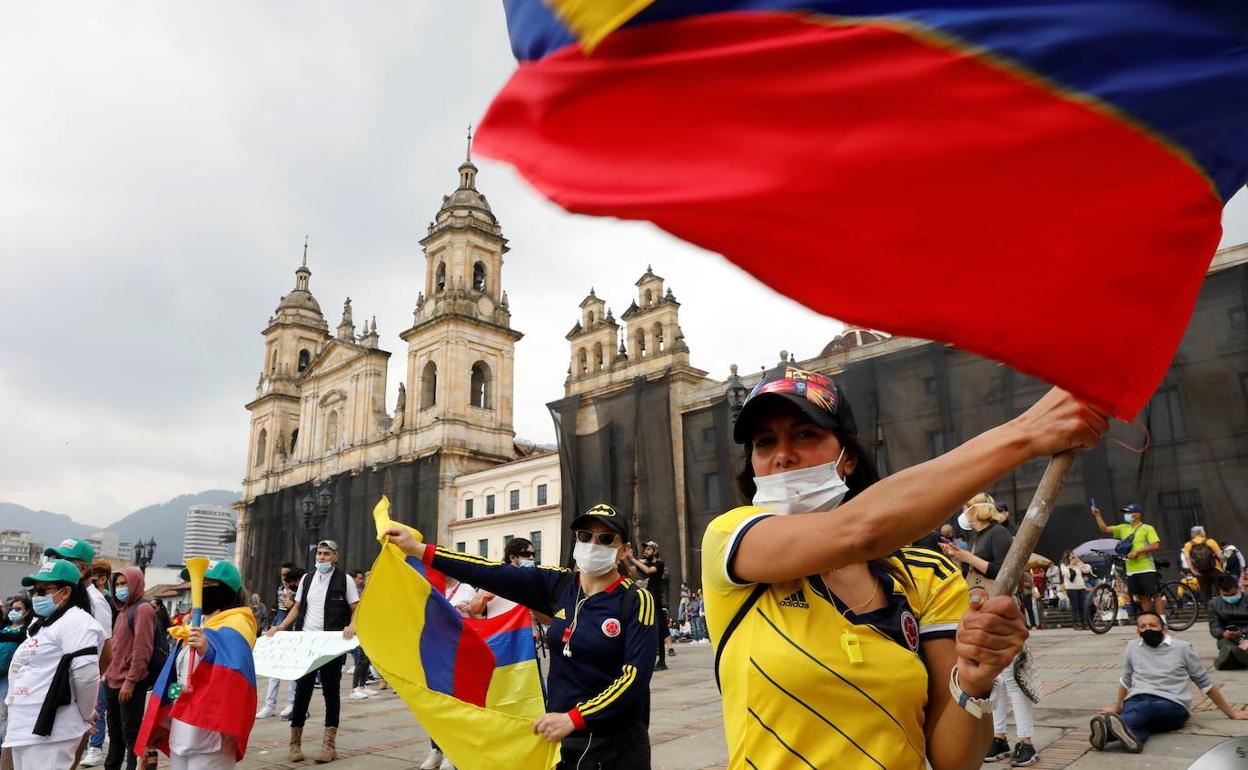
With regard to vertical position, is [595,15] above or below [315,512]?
below

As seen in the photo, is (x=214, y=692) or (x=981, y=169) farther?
(x=214, y=692)

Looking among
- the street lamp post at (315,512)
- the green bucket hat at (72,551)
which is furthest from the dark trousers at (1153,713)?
the street lamp post at (315,512)

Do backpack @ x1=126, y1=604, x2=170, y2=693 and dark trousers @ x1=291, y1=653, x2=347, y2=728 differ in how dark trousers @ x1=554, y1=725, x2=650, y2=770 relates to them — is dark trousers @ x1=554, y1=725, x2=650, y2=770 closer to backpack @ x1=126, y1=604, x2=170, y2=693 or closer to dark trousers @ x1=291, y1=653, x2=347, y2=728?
dark trousers @ x1=291, y1=653, x2=347, y2=728

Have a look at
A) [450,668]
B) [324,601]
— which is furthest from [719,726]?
[324,601]

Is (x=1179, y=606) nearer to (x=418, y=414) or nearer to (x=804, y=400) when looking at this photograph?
(x=804, y=400)

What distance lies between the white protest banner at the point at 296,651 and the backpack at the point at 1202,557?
1005 centimetres

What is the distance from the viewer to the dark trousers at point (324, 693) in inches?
266

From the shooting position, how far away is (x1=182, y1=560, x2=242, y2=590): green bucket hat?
4773 millimetres

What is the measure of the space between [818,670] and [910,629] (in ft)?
0.77

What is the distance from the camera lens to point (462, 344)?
43375mm

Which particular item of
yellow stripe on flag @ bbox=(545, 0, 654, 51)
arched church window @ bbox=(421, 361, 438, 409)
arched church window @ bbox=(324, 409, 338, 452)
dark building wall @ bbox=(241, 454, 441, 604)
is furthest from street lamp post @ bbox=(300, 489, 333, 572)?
arched church window @ bbox=(324, 409, 338, 452)

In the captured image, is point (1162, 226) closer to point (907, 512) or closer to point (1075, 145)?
point (1075, 145)

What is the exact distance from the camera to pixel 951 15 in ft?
5.15

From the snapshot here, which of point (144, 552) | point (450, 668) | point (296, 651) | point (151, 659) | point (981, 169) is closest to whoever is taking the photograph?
point (981, 169)
